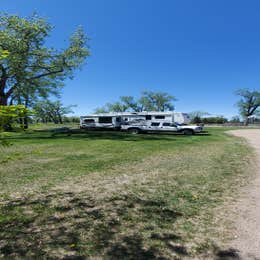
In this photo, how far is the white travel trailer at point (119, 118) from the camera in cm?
2623

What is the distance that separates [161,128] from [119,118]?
6.39 meters

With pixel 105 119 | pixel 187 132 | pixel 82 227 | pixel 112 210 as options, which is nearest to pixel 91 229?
pixel 82 227

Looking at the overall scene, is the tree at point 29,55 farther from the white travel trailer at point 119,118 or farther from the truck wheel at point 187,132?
the truck wheel at point 187,132

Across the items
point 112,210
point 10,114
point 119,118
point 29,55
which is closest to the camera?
point 10,114

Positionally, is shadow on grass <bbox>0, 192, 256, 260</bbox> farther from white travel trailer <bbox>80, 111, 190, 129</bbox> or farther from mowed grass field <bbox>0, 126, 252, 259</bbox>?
white travel trailer <bbox>80, 111, 190, 129</bbox>

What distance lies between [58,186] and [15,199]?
1.03 metres

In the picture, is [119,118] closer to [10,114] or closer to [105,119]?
[105,119]

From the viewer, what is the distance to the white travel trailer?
26.2m

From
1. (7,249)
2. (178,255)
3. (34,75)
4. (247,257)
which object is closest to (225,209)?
(247,257)

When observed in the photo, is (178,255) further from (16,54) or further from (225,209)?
(16,54)

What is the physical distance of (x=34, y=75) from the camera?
22109mm

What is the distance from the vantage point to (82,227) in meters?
3.06

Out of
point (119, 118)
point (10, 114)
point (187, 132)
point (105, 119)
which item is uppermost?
point (119, 118)

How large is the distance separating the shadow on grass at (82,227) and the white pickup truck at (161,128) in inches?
735
